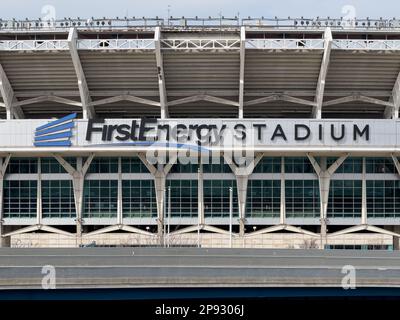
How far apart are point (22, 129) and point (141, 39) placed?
40.4ft

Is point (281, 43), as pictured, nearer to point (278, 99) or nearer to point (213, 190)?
point (278, 99)

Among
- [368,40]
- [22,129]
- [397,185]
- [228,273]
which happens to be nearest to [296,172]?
[397,185]

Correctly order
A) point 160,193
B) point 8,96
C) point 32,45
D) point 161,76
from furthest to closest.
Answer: point 160,193 → point 8,96 → point 161,76 → point 32,45

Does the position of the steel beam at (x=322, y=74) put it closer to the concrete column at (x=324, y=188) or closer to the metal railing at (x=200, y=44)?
the concrete column at (x=324, y=188)

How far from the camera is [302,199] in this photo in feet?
199

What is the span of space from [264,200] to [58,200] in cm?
1808

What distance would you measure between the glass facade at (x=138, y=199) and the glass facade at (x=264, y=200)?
8.41 meters

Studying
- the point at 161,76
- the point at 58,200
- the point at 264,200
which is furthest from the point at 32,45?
the point at 264,200

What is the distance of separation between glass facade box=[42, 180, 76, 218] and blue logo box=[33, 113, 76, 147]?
195 inches

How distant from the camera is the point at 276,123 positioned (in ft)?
186

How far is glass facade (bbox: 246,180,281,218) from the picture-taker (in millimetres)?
60719

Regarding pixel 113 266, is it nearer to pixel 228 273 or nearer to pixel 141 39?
pixel 228 273

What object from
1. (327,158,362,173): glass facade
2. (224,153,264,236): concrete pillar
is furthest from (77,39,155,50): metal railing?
(327,158,362,173): glass facade

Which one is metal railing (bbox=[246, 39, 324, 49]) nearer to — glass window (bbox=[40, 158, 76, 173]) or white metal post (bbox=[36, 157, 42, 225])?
glass window (bbox=[40, 158, 76, 173])
